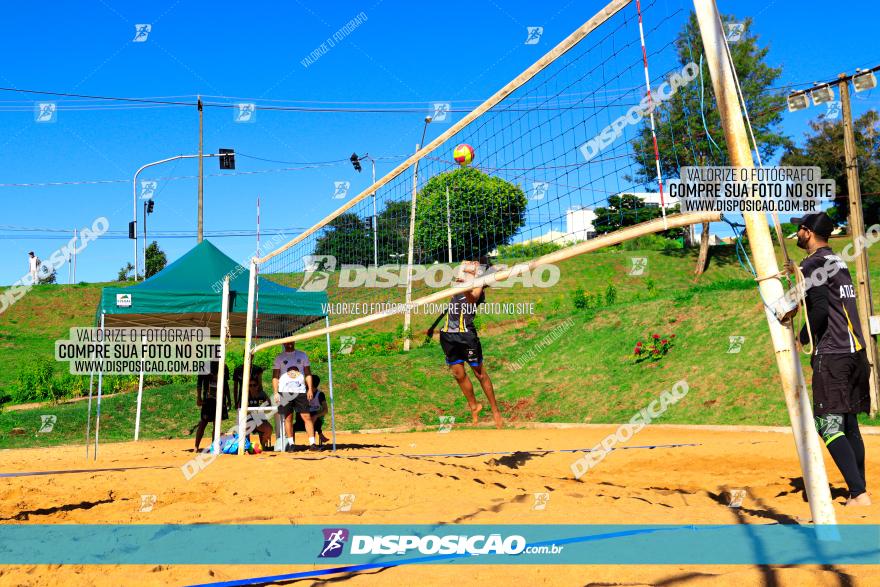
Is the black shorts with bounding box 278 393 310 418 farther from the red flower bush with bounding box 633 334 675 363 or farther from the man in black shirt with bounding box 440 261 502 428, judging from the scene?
the red flower bush with bounding box 633 334 675 363

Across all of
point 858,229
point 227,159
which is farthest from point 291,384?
point 227,159

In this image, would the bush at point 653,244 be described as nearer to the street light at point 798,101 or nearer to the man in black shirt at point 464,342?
the street light at point 798,101

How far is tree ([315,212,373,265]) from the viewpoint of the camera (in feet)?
32.8

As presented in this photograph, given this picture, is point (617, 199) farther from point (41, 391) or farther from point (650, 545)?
point (41, 391)

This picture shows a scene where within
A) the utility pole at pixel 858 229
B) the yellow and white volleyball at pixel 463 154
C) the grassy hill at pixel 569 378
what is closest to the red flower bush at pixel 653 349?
the grassy hill at pixel 569 378

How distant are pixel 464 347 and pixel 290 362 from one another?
8.64 ft

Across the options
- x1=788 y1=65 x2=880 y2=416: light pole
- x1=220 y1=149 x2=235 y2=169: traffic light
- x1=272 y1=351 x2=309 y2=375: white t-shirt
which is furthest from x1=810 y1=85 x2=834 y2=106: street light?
x1=220 y1=149 x2=235 y2=169: traffic light

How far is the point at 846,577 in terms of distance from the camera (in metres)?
3.04

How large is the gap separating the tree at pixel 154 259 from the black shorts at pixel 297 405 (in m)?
43.3

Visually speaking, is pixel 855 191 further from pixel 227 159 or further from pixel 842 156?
pixel 842 156

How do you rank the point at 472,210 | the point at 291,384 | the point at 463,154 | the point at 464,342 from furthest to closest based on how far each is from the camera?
the point at 291,384, the point at 472,210, the point at 464,342, the point at 463,154

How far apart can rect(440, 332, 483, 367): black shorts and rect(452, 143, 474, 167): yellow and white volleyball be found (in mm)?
2328

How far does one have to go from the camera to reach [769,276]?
158 inches

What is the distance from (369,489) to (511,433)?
6.42 metres
